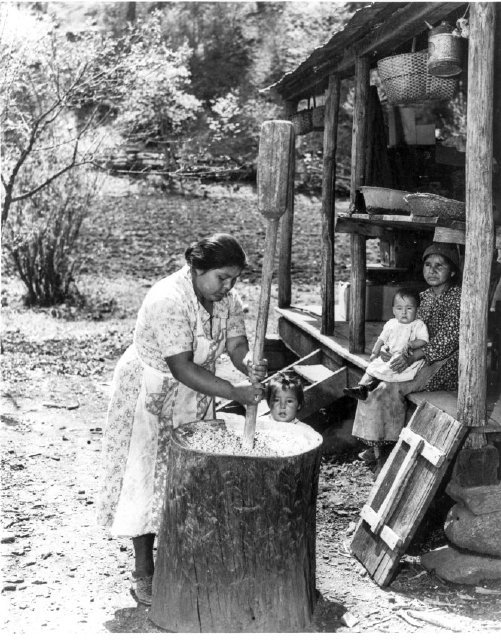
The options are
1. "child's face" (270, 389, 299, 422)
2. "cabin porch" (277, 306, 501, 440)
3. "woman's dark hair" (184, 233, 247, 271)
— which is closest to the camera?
"woman's dark hair" (184, 233, 247, 271)

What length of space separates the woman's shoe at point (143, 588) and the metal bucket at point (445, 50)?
3.50 m

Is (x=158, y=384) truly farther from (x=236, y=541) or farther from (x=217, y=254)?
(x=236, y=541)

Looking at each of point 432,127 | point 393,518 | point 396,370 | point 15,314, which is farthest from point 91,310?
point 393,518

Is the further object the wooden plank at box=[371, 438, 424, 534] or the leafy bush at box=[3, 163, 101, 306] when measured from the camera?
the leafy bush at box=[3, 163, 101, 306]

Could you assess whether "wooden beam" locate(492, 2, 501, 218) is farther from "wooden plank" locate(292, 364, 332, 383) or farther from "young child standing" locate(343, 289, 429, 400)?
"wooden plank" locate(292, 364, 332, 383)

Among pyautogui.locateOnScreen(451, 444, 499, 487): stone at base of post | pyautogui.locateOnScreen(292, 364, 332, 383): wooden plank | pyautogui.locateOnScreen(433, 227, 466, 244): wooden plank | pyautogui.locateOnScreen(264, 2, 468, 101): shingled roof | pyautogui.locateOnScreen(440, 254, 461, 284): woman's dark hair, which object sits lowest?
pyautogui.locateOnScreen(451, 444, 499, 487): stone at base of post

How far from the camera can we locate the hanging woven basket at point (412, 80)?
5688 mm

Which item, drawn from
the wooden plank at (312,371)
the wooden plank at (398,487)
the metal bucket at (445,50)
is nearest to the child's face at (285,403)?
the wooden plank at (398,487)

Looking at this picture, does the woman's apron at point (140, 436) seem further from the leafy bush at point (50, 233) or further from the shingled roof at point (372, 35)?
the leafy bush at point (50, 233)

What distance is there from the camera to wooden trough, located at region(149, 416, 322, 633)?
11.1 feet

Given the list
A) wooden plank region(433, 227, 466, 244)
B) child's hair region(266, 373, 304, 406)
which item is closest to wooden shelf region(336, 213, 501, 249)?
wooden plank region(433, 227, 466, 244)

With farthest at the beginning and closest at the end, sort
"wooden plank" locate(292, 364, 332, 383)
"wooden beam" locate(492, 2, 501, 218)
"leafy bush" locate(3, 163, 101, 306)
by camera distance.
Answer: "leafy bush" locate(3, 163, 101, 306), "wooden plank" locate(292, 364, 332, 383), "wooden beam" locate(492, 2, 501, 218)

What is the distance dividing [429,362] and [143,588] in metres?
2.39

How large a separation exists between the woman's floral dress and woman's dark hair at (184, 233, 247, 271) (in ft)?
0.62
